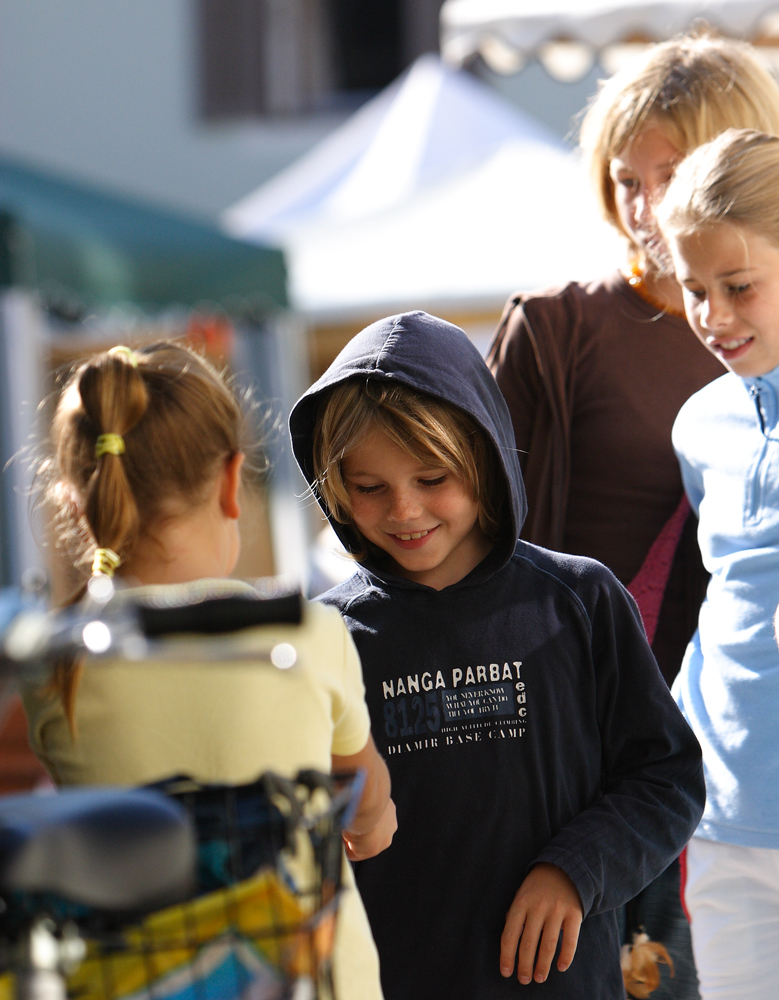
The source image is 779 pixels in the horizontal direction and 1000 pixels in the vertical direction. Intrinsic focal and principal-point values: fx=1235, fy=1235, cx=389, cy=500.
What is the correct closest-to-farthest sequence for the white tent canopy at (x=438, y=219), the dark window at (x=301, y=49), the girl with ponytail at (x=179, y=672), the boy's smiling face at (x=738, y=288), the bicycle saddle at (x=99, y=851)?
the bicycle saddle at (x=99, y=851), the girl with ponytail at (x=179, y=672), the boy's smiling face at (x=738, y=288), the white tent canopy at (x=438, y=219), the dark window at (x=301, y=49)

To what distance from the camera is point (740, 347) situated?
160 centimetres

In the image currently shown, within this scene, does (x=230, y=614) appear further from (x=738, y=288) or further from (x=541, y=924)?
(x=738, y=288)

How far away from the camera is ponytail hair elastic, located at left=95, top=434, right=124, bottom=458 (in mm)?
1356

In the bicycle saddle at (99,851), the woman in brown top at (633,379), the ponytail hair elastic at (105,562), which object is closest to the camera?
the bicycle saddle at (99,851)

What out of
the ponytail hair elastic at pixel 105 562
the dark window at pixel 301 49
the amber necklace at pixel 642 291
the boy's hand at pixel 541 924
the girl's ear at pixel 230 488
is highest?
the dark window at pixel 301 49

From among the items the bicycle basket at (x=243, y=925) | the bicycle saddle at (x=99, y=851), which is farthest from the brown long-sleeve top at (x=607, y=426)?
the bicycle saddle at (x=99, y=851)

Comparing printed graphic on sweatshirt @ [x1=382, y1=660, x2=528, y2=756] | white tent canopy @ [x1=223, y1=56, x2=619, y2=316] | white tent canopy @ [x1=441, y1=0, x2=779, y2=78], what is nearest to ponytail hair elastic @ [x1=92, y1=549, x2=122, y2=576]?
printed graphic on sweatshirt @ [x1=382, y1=660, x2=528, y2=756]

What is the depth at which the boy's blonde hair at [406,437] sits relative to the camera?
58.2 inches

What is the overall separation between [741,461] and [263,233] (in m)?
3.57

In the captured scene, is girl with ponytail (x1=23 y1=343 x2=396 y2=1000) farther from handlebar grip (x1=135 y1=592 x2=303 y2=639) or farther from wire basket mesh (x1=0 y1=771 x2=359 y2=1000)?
handlebar grip (x1=135 y1=592 x2=303 y2=639)

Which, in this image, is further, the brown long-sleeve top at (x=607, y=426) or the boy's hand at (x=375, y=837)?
the brown long-sleeve top at (x=607, y=426)

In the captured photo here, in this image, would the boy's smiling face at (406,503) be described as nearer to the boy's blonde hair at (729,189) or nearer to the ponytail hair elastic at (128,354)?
the ponytail hair elastic at (128,354)

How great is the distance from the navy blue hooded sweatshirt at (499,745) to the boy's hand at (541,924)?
2 centimetres

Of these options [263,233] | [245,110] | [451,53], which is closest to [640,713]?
[263,233]
